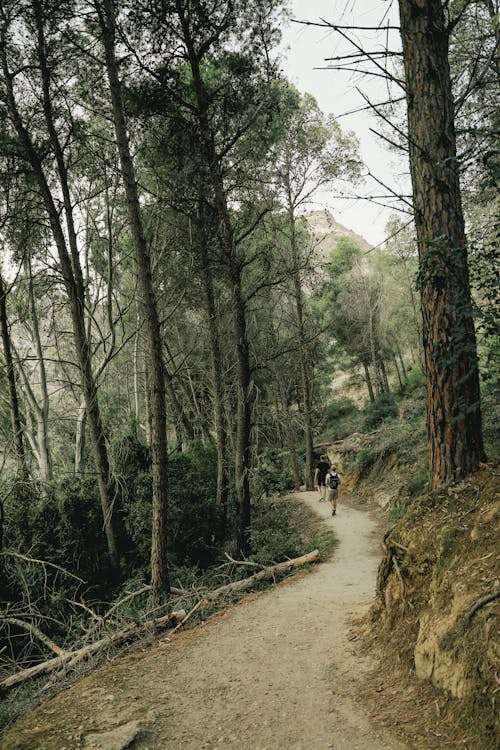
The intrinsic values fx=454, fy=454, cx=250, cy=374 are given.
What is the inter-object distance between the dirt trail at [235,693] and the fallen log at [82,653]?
0.60 m

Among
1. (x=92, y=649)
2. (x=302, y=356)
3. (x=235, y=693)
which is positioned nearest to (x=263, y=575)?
(x=92, y=649)

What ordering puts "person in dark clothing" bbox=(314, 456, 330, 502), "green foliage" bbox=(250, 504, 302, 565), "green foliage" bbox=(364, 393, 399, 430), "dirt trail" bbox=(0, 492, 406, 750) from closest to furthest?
"dirt trail" bbox=(0, 492, 406, 750)
"green foliage" bbox=(250, 504, 302, 565)
"person in dark clothing" bbox=(314, 456, 330, 502)
"green foliage" bbox=(364, 393, 399, 430)

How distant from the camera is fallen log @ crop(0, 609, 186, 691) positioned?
633 centimetres

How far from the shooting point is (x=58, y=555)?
32.4 ft

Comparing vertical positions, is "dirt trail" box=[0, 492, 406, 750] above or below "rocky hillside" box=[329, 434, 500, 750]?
below

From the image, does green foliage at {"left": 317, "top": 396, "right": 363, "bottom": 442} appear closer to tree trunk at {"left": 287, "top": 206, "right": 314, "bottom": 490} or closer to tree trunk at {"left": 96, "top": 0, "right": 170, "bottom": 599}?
tree trunk at {"left": 287, "top": 206, "right": 314, "bottom": 490}

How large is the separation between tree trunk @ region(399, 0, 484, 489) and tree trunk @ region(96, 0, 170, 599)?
4.75m

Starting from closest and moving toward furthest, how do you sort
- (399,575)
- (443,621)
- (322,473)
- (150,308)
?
(443,621), (399,575), (150,308), (322,473)

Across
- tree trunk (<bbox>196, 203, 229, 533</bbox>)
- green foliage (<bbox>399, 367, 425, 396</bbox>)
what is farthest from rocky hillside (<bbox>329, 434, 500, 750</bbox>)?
green foliage (<bbox>399, 367, 425, 396</bbox>)

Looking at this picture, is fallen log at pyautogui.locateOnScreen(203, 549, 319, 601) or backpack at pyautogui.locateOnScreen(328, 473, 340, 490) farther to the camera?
backpack at pyautogui.locateOnScreen(328, 473, 340, 490)

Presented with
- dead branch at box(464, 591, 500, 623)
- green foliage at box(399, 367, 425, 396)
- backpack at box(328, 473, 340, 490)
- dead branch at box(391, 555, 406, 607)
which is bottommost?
backpack at box(328, 473, 340, 490)

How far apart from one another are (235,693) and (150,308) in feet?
18.9

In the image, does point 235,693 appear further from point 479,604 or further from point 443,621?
point 479,604

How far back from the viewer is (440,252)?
4273 millimetres
